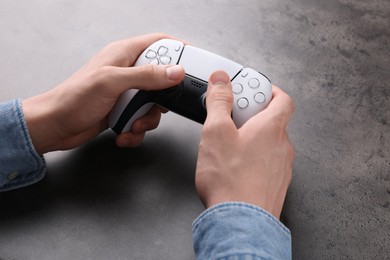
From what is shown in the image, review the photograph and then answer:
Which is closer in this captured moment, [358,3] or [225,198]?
[225,198]

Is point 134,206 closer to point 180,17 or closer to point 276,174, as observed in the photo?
point 276,174

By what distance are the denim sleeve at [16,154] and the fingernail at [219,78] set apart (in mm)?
263

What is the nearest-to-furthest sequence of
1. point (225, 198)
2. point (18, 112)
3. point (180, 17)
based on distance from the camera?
1. point (225, 198)
2. point (18, 112)
3. point (180, 17)

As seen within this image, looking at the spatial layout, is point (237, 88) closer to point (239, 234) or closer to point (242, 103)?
point (242, 103)

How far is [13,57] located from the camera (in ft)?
2.63

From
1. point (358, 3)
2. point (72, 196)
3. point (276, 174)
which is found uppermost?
point (358, 3)

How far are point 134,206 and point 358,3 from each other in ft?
1.94

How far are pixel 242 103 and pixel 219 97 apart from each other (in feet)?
0.14

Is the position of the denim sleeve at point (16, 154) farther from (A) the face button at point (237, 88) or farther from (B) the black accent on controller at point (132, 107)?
(A) the face button at point (237, 88)

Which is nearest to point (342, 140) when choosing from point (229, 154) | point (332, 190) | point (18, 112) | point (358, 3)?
point (332, 190)

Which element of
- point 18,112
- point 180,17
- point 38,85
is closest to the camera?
point 18,112

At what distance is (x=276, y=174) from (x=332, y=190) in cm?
12

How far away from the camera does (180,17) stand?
0.87 m

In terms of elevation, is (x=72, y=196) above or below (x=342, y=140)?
below
